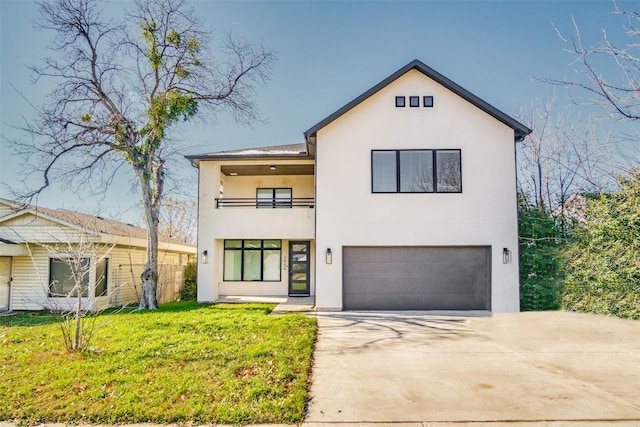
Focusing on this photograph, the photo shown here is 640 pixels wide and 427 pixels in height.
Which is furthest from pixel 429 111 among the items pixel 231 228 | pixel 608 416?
pixel 608 416

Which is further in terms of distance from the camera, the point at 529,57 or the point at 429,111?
the point at 429,111

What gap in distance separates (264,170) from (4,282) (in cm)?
952

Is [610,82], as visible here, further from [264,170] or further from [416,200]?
[264,170]

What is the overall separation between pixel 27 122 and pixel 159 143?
12.6ft

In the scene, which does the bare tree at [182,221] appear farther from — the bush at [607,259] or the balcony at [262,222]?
the bush at [607,259]

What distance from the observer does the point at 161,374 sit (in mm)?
5676

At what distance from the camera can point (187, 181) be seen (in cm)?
1450

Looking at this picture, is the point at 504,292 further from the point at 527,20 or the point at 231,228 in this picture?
the point at 231,228

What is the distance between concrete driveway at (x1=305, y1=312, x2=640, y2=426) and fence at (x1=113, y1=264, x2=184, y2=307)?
843 centimetres

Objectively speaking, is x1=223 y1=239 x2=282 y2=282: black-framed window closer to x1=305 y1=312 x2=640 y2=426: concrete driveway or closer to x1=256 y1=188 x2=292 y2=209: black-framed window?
x1=256 y1=188 x2=292 y2=209: black-framed window

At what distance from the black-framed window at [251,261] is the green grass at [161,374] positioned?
22.3 ft

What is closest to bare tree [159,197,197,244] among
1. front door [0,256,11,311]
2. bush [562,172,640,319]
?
front door [0,256,11,311]

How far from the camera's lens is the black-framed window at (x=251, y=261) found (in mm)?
16156

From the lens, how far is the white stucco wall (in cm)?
1223
